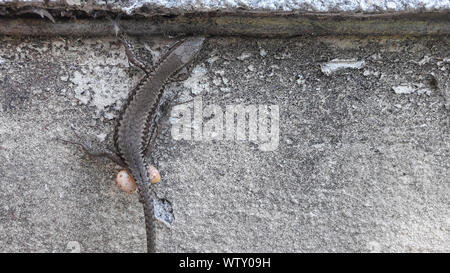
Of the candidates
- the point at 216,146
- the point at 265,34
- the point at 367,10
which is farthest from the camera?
the point at 216,146

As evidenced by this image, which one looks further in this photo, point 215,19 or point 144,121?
point 144,121

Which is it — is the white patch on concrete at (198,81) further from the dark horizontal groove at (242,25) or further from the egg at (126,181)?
the egg at (126,181)

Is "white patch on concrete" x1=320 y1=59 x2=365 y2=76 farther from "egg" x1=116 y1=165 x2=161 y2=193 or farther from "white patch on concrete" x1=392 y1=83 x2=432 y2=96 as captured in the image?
"egg" x1=116 y1=165 x2=161 y2=193

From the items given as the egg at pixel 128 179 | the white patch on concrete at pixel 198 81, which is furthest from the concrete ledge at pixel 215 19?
the egg at pixel 128 179

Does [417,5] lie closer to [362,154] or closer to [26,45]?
[362,154]

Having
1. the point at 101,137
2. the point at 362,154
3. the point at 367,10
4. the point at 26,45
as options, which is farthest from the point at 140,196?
the point at 367,10

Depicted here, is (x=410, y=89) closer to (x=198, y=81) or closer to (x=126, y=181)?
(x=198, y=81)

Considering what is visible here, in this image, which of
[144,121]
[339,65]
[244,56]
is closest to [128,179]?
[144,121]

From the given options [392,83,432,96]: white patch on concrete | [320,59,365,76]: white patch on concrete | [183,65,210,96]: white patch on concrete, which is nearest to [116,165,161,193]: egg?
[183,65,210,96]: white patch on concrete
